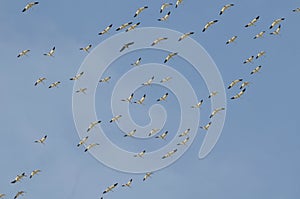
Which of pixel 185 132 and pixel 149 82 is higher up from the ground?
pixel 149 82

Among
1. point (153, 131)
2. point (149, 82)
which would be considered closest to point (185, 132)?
point (153, 131)

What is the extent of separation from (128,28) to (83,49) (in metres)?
4.16

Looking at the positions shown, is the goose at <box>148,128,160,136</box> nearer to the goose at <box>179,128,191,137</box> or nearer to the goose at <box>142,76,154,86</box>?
the goose at <box>179,128,191,137</box>

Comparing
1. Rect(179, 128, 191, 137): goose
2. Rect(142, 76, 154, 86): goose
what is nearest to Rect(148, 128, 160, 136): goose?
Rect(179, 128, 191, 137): goose

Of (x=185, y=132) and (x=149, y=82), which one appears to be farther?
(x=185, y=132)

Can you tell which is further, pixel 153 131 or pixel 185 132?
pixel 185 132

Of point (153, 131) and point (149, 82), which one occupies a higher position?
point (149, 82)

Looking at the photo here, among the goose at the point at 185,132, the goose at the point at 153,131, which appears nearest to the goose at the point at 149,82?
the goose at the point at 153,131

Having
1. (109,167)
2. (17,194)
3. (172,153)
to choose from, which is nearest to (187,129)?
(172,153)

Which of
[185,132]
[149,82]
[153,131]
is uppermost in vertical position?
[149,82]

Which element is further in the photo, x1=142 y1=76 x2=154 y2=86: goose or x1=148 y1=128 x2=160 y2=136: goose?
x1=142 y1=76 x2=154 y2=86: goose

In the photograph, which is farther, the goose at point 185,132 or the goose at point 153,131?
the goose at point 185,132

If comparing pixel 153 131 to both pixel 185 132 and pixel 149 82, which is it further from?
pixel 149 82

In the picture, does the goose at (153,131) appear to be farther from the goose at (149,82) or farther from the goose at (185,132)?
the goose at (149,82)
